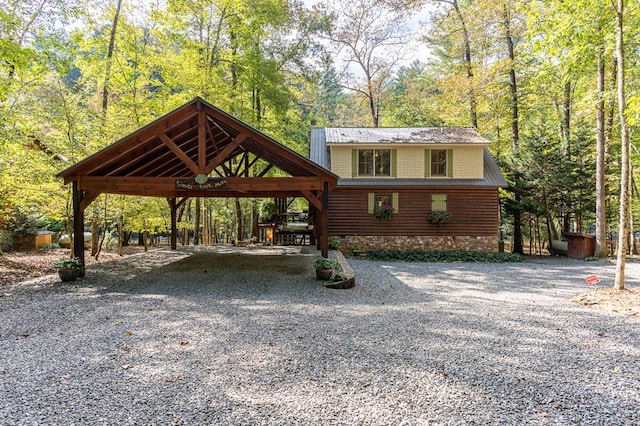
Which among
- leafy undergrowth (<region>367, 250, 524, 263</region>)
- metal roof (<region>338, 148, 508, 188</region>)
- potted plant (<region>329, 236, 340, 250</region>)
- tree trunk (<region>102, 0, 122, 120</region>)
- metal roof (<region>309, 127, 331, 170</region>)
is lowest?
leafy undergrowth (<region>367, 250, 524, 263</region>)

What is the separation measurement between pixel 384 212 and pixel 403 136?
3735 millimetres

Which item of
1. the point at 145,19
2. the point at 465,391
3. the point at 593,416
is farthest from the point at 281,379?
the point at 145,19

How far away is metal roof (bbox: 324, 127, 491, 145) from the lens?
15.1 meters

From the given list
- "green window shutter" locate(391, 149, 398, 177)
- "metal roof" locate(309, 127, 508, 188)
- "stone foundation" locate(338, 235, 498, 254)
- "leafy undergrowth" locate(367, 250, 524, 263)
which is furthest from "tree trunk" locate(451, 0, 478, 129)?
"leafy undergrowth" locate(367, 250, 524, 263)

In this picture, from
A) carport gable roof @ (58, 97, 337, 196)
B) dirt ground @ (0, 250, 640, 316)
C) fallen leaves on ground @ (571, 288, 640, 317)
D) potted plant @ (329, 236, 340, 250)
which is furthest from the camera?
potted plant @ (329, 236, 340, 250)

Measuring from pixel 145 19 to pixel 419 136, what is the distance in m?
13.0

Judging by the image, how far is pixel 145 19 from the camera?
14750 mm

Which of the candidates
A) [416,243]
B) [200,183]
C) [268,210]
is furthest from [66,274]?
[416,243]

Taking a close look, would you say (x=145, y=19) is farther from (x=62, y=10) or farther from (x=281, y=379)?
(x=281, y=379)

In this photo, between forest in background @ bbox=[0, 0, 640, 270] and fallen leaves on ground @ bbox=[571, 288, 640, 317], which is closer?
fallen leaves on ground @ bbox=[571, 288, 640, 317]

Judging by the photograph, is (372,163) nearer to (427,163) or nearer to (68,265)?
(427,163)

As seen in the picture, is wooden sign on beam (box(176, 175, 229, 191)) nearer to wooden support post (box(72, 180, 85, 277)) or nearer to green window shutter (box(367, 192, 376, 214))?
wooden support post (box(72, 180, 85, 277))

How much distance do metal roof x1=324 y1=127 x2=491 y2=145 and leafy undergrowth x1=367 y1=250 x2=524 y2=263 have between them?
4.77 metres

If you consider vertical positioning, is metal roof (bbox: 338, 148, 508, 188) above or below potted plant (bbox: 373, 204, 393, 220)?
above
